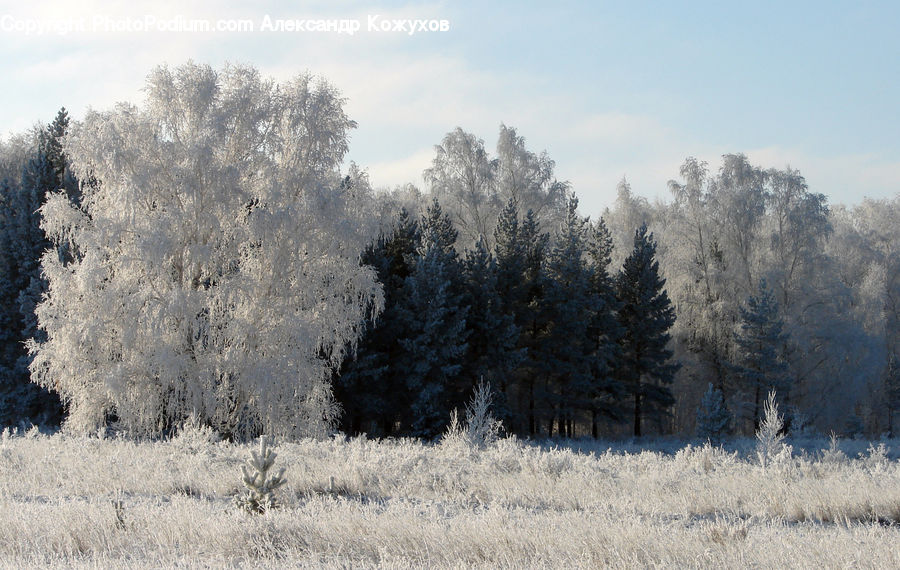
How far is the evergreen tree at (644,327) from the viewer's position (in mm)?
38031

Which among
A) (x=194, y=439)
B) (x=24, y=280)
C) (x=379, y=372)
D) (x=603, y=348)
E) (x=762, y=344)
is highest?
(x=24, y=280)

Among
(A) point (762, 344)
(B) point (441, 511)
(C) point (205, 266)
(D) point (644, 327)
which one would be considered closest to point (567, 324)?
(D) point (644, 327)

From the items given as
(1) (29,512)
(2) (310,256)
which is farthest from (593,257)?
(1) (29,512)

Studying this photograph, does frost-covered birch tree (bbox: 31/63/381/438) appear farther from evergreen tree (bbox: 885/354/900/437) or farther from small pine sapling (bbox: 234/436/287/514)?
evergreen tree (bbox: 885/354/900/437)

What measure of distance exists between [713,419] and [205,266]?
22404mm

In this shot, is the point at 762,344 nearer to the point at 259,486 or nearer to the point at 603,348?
the point at 603,348

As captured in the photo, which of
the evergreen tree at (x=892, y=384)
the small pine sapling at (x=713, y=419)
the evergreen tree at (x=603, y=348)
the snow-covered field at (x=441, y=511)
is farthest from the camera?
the evergreen tree at (x=892, y=384)

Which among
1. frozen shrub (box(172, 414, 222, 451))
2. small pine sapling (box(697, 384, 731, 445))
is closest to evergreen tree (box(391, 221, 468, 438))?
small pine sapling (box(697, 384, 731, 445))

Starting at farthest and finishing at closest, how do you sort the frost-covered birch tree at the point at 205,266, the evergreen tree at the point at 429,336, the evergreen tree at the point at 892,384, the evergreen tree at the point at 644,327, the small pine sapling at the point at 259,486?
the evergreen tree at the point at 892,384 < the evergreen tree at the point at 644,327 < the evergreen tree at the point at 429,336 < the frost-covered birch tree at the point at 205,266 < the small pine sapling at the point at 259,486

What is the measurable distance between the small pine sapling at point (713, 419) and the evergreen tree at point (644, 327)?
4.59 m

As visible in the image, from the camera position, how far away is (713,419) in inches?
1294

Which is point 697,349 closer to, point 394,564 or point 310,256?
point 310,256

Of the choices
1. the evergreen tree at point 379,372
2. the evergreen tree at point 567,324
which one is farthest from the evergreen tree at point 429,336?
the evergreen tree at point 567,324

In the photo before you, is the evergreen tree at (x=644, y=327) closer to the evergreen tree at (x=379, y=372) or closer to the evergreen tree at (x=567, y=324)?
the evergreen tree at (x=567, y=324)
